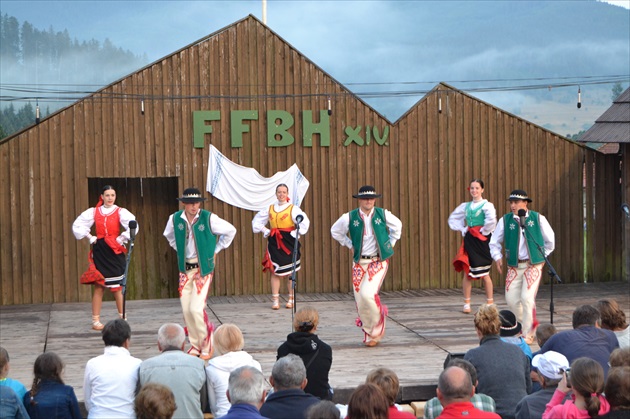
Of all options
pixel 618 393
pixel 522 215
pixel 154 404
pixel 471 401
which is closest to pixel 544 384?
pixel 471 401

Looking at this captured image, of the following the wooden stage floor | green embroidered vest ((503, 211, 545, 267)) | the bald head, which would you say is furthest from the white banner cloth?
the bald head

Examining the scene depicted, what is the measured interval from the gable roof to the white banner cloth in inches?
169

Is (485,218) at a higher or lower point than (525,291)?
higher

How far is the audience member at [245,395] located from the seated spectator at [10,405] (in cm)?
130

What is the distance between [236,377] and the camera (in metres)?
5.30

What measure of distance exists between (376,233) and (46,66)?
81.5m

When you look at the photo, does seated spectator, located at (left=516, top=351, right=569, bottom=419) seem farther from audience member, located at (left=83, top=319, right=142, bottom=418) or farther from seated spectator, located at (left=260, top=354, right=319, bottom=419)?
audience member, located at (left=83, top=319, right=142, bottom=418)

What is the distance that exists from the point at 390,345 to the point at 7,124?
59.1 meters

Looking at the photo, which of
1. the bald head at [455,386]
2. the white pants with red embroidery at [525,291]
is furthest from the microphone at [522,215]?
the bald head at [455,386]

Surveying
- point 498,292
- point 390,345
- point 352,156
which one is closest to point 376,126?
point 352,156

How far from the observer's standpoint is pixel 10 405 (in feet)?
18.6

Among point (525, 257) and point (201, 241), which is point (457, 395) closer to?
point (201, 241)

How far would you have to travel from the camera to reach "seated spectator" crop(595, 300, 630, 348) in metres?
7.10

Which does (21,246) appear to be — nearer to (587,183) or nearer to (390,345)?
(390,345)
